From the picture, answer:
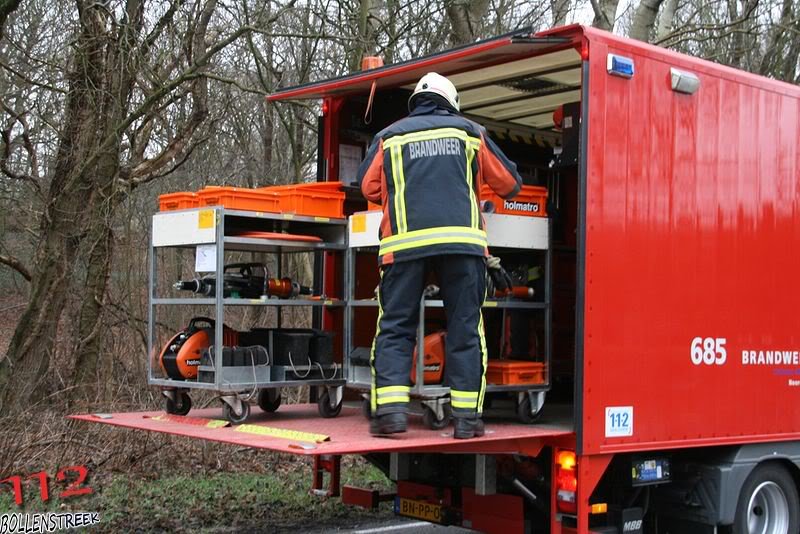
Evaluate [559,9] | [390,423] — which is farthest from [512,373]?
[559,9]

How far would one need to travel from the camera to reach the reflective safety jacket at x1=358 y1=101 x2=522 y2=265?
5.02 m

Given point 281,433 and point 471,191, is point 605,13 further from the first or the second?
point 281,433

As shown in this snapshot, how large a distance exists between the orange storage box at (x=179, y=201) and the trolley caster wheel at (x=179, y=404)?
114 cm

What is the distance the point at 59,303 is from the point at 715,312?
263 inches

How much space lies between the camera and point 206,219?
5.62 meters

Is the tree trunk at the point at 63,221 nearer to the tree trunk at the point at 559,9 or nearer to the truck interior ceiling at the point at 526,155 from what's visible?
the truck interior ceiling at the point at 526,155

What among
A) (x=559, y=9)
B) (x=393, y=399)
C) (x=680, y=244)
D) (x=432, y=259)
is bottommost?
(x=393, y=399)

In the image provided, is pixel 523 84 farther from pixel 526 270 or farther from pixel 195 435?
pixel 195 435

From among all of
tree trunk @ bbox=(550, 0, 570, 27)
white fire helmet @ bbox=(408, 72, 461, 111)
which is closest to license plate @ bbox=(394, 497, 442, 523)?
white fire helmet @ bbox=(408, 72, 461, 111)

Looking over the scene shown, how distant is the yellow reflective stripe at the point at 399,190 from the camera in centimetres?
510

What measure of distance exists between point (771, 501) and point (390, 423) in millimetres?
2895

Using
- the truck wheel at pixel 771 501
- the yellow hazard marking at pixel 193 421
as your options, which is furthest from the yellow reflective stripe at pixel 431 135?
the truck wheel at pixel 771 501

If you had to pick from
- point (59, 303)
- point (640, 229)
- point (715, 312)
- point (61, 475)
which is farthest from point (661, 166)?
point (59, 303)

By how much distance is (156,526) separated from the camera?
23.4ft
